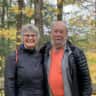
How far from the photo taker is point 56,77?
3.96 metres

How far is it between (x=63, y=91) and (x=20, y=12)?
522 cm

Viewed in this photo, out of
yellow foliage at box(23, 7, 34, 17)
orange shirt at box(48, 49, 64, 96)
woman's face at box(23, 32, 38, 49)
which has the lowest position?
Answer: orange shirt at box(48, 49, 64, 96)

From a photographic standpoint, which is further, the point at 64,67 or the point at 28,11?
the point at 28,11

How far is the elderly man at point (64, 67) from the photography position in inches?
156

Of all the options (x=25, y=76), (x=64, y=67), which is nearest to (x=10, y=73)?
(x=25, y=76)

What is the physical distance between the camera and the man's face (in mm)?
3977

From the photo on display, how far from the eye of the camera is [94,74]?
29.5 feet

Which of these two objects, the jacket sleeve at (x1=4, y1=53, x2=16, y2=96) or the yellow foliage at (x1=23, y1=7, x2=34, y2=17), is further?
the yellow foliage at (x1=23, y1=7, x2=34, y2=17)

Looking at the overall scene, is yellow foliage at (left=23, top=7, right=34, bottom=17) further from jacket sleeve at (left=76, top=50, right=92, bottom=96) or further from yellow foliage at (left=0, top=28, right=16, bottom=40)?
jacket sleeve at (left=76, top=50, right=92, bottom=96)

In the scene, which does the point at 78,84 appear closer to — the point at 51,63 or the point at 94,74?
the point at 51,63

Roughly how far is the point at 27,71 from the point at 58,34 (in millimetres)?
522

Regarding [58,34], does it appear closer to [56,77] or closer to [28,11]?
[56,77]

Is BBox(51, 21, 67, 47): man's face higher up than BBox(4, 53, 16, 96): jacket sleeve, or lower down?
higher up

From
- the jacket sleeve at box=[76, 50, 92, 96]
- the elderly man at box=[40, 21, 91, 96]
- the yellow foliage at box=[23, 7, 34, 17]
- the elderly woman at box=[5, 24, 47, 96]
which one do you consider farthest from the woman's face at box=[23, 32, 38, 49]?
the yellow foliage at box=[23, 7, 34, 17]
